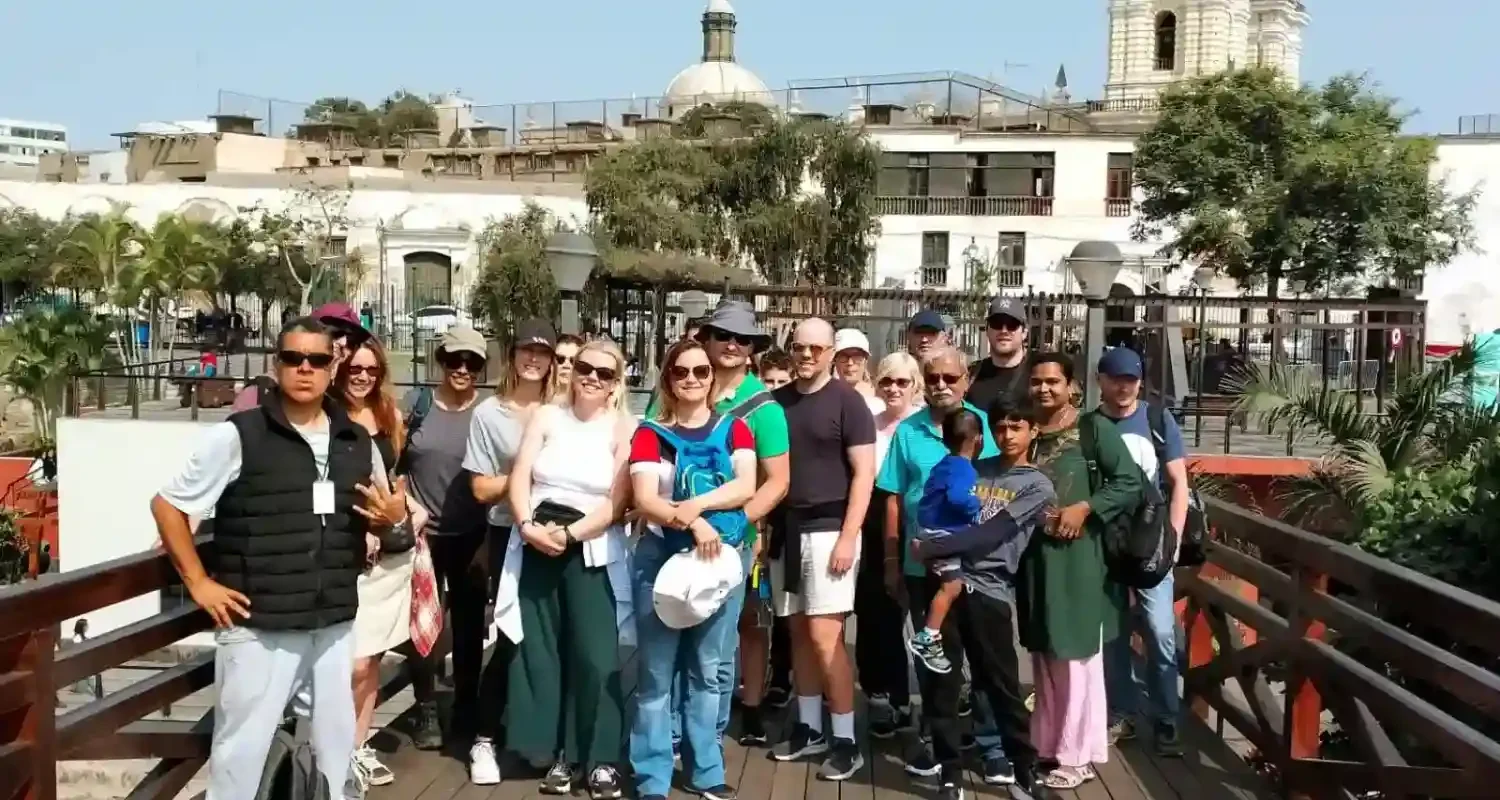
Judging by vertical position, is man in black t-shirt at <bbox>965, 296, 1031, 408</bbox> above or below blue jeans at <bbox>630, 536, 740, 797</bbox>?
above

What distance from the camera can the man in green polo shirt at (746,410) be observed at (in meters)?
4.89

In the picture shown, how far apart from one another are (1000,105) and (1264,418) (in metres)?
35.1

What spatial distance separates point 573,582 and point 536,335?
38.2 inches

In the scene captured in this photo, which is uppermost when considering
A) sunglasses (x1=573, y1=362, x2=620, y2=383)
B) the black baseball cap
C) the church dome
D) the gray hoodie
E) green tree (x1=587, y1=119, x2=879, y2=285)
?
the church dome

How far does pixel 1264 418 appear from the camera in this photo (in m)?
8.85

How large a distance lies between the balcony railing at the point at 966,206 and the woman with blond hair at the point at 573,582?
3343 centimetres

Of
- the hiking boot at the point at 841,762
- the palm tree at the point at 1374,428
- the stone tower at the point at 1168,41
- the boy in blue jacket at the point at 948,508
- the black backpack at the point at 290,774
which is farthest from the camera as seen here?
the stone tower at the point at 1168,41

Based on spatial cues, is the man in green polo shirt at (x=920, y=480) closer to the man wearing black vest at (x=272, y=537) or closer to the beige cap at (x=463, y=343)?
the beige cap at (x=463, y=343)

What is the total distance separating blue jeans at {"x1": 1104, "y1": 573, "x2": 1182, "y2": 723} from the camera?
576cm

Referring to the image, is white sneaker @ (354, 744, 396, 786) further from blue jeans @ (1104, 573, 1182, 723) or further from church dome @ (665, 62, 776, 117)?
church dome @ (665, 62, 776, 117)

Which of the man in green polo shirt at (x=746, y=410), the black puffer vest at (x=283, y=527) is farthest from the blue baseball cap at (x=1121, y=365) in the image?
the black puffer vest at (x=283, y=527)

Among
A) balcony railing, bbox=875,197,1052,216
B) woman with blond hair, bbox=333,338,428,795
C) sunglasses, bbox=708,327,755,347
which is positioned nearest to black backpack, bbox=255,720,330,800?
woman with blond hair, bbox=333,338,428,795

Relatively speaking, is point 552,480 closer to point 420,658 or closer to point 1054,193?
point 420,658

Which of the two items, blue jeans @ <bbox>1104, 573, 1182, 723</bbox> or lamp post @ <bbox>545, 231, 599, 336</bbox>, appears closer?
blue jeans @ <bbox>1104, 573, 1182, 723</bbox>
